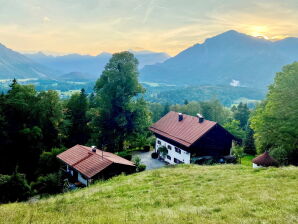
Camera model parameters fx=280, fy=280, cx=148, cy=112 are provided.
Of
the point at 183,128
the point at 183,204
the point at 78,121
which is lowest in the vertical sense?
the point at 78,121

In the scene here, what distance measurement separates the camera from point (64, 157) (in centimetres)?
3744

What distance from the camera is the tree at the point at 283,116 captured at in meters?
34.7

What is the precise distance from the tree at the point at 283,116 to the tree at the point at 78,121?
3578cm

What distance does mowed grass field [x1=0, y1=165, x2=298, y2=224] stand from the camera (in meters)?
9.97

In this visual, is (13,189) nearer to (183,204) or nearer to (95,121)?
(183,204)

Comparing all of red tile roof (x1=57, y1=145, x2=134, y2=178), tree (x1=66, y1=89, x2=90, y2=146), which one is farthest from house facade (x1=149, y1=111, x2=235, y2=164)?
tree (x1=66, y1=89, x2=90, y2=146)

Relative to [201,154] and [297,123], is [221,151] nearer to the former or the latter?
[201,154]

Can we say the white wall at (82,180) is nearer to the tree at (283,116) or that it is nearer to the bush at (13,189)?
the bush at (13,189)

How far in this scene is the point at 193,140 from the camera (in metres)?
40.7

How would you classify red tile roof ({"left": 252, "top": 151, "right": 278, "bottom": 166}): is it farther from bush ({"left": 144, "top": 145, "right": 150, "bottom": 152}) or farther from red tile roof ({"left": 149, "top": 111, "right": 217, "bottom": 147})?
bush ({"left": 144, "top": 145, "right": 150, "bottom": 152})

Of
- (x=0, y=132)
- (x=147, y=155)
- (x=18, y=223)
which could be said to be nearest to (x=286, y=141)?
(x=147, y=155)

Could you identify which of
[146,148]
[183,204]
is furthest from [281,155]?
[146,148]

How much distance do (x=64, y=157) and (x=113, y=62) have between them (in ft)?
64.2

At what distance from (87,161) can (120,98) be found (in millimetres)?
18209
